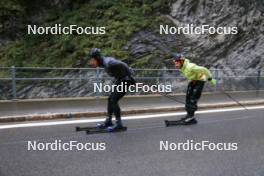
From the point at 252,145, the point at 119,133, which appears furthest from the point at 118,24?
the point at 252,145

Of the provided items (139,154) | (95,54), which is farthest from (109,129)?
(139,154)

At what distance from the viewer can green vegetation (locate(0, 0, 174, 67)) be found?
21.6 m

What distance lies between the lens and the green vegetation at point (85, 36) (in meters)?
21.6

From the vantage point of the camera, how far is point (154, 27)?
22.7 meters

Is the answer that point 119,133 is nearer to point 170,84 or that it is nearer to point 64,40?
point 170,84
